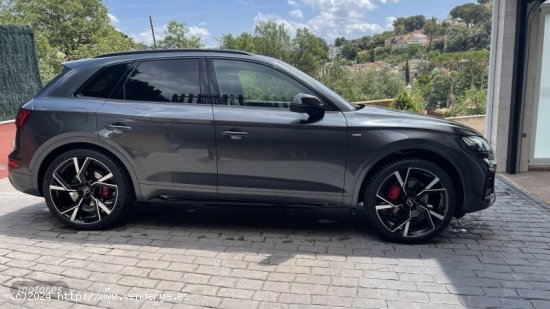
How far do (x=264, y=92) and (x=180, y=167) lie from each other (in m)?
1.06

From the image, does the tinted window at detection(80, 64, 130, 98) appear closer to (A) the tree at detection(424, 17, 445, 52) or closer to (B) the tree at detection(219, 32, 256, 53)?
(B) the tree at detection(219, 32, 256, 53)

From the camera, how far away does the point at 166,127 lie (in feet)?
13.2

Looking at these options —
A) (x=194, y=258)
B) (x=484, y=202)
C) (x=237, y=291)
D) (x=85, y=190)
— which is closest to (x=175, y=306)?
(x=237, y=291)

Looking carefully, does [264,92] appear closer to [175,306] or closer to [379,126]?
[379,126]

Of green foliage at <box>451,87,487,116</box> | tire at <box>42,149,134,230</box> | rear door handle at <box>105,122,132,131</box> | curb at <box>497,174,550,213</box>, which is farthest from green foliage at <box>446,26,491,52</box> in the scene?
tire at <box>42,149,134,230</box>

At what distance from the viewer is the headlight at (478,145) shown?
391 centimetres

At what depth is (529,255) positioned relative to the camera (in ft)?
12.3

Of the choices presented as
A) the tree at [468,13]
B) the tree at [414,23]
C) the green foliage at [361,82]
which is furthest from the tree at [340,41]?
the tree at [414,23]

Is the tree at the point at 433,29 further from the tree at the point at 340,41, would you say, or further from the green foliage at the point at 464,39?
the tree at the point at 340,41

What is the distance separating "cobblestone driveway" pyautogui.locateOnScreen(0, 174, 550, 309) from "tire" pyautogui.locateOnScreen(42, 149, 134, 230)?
16 cm

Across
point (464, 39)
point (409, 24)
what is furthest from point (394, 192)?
point (409, 24)

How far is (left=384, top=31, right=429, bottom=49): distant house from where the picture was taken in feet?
135

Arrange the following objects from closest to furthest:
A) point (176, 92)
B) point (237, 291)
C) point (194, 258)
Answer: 1. point (237, 291)
2. point (194, 258)
3. point (176, 92)

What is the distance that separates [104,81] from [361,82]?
1729 cm
